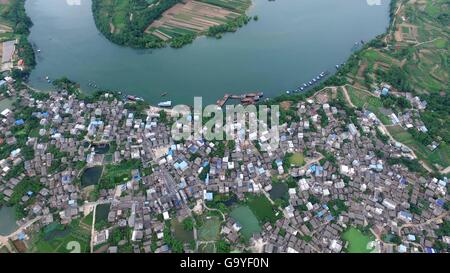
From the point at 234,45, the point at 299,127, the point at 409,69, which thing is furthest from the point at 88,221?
the point at 409,69

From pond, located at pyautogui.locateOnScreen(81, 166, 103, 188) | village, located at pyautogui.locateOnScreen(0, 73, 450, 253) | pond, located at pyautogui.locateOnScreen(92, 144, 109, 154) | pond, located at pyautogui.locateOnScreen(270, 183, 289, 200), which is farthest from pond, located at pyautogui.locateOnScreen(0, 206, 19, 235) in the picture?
pond, located at pyautogui.locateOnScreen(270, 183, 289, 200)

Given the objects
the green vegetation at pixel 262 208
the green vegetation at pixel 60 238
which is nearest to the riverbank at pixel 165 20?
the green vegetation at pixel 262 208

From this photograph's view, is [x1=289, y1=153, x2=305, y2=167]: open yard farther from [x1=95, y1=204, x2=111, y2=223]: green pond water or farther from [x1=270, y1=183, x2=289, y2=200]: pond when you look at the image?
[x1=95, y1=204, x2=111, y2=223]: green pond water

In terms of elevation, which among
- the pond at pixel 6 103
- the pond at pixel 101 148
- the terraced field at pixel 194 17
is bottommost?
the pond at pixel 101 148

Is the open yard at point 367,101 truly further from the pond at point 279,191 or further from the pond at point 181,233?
the pond at point 181,233

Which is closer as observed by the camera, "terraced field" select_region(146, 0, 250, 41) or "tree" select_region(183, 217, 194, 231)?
"tree" select_region(183, 217, 194, 231)
